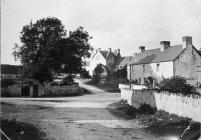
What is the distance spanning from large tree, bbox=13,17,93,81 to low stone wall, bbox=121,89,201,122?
21.7 meters

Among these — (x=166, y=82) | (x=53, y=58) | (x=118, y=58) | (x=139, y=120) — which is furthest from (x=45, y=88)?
(x=118, y=58)

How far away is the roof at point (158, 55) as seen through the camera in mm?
50312

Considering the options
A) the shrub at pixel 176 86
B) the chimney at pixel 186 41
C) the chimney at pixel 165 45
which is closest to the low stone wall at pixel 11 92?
the shrub at pixel 176 86

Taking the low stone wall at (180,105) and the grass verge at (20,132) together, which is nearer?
the grass verge at (20,132)

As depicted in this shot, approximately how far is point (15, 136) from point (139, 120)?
9.02 meters

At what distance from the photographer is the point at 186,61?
4994cm

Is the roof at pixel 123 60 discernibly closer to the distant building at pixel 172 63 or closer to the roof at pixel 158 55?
the roof at pixel 158 55

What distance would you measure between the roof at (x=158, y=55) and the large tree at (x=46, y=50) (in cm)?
1368

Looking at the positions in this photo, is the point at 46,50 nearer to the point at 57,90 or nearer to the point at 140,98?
the point at 57,90

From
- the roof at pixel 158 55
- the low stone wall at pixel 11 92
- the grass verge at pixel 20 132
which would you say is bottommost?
the grass verge at pixel 20 132

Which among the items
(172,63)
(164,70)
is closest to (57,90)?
(164,70)

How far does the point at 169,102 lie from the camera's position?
19.9 m

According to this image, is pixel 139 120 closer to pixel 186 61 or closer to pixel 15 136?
pixel 15 136

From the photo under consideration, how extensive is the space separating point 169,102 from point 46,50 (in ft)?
103
